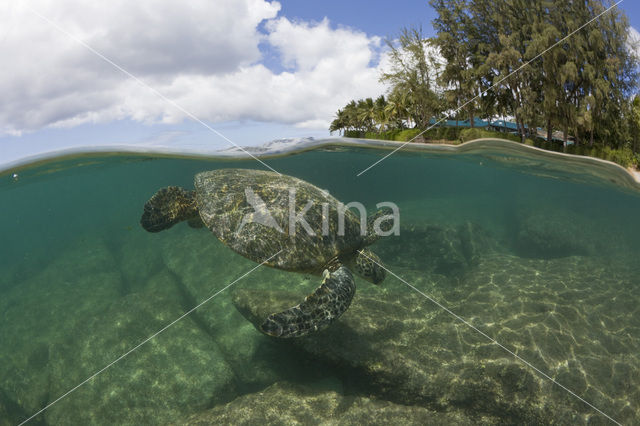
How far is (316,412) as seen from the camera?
5879 millimetres

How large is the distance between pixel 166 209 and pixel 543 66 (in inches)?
472

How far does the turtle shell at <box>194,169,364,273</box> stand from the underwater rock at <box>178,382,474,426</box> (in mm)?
2661

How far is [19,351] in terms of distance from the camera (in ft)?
31.9

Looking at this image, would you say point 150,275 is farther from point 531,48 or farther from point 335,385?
point 531,48

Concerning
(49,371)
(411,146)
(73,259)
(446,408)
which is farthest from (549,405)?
(73,259)

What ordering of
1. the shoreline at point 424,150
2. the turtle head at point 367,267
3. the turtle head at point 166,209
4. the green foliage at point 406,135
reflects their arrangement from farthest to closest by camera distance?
the green foliage at point 406,135 → the shoreline at point 424,150 → the turtle head at point 166,209 → the turtle head at point 367,267

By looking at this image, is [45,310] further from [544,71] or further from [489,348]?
[544,71]

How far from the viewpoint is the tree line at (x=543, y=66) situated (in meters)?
9.25

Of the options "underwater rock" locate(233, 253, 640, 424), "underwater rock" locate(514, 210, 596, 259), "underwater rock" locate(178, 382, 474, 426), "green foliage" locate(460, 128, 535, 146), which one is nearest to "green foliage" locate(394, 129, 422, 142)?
"green foliage" locate(460, 128, 535, 146)

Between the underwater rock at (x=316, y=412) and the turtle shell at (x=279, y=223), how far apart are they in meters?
2.66

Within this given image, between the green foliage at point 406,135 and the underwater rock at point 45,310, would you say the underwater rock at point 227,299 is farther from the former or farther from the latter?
the green foliage at point 406,135

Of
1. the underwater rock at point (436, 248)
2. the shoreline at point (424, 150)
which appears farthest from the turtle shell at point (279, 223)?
the shoreline at point (424, 150)

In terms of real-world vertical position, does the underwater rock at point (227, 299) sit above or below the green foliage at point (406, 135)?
below

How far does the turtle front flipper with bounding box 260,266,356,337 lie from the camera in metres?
4.50
